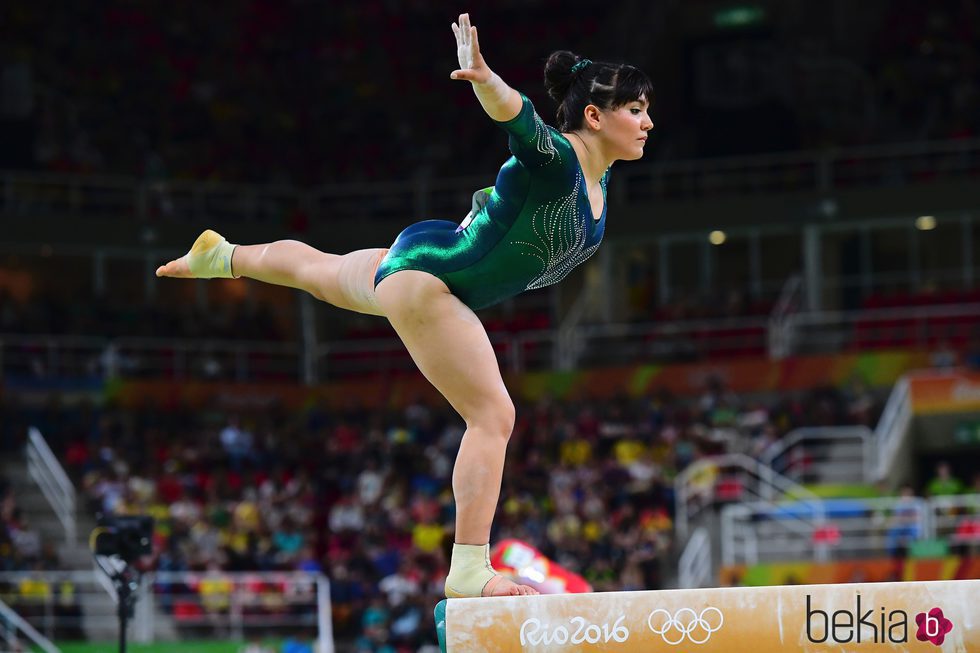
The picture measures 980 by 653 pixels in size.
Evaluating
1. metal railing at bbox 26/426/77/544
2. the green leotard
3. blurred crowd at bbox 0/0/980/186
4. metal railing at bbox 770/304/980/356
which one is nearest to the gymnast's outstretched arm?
the green leotard

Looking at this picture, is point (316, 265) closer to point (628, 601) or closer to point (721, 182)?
point (628, 601)

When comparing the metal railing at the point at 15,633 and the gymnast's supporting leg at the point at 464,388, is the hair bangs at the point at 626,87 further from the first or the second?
the metal railing at the point at 15,633

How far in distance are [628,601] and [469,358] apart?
0.98m

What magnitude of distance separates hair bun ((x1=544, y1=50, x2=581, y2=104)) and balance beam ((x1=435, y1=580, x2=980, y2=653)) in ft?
5.69

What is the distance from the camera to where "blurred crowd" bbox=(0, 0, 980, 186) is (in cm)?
2422

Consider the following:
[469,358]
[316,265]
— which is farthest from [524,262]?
[316,265]

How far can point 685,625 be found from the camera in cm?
418

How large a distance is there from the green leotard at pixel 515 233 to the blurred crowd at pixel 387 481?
10.5 m

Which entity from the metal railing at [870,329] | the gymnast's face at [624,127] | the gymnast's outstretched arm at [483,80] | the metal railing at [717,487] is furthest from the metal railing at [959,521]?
the gymnast's outstretched arm at [483,80]

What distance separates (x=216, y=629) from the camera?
16688 millimetres

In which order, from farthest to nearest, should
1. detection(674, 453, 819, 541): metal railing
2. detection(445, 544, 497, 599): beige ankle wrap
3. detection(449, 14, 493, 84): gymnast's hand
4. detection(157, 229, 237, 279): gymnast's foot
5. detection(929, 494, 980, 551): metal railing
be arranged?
detection(674, 453, 819, 541): metal railing, detection(929, 494, 980, 551): metal railing, detection(157, 229, 237, 279): gymnast's foot, detection(445, 544, 497, 599): beige ankle wrap, detection(449, 14, 493, 84): gymnast's hand

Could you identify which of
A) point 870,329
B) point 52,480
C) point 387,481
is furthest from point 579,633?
point 870,329

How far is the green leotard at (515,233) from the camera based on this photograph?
4.72m

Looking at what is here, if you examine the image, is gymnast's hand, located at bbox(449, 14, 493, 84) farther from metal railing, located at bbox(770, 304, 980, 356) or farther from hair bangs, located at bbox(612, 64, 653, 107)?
metal railing, located at bbox(770, 304, 980, 356)
